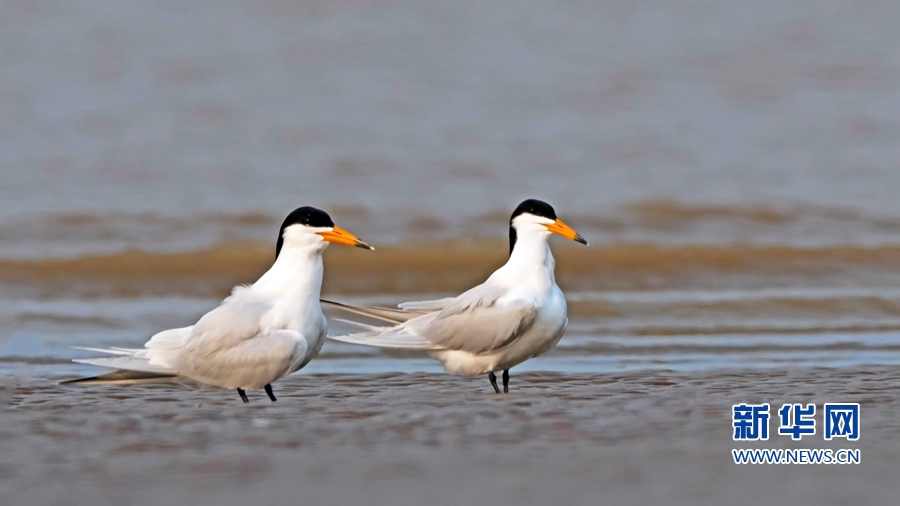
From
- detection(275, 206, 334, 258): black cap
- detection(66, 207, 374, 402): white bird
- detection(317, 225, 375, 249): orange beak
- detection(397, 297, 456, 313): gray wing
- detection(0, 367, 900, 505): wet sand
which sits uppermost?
detection(275, 206, 334, 258): black cap

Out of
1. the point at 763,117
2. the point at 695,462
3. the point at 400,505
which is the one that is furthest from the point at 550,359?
the point at 763,117

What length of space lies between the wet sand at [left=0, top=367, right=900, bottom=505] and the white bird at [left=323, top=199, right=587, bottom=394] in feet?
0.58

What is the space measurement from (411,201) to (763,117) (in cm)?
406

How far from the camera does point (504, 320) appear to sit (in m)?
5.84

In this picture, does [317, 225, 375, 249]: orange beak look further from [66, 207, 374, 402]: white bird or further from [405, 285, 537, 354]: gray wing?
[405, 285, 537, 354]: gray wing

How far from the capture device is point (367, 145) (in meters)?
12.1

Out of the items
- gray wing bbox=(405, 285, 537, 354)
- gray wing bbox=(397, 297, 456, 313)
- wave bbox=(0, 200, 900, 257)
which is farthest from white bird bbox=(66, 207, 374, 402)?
wave bbox=(0, 200, 900, 257)

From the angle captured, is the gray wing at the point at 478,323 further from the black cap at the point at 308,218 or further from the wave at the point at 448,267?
the wave at the point at 448,267

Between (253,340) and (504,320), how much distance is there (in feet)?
3.59

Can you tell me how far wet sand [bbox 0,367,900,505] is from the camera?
411 cm

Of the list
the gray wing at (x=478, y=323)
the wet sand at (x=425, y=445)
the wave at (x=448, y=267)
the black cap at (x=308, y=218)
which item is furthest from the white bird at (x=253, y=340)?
the wave at (x=448, y=267)

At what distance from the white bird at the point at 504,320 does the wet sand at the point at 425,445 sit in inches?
6.9

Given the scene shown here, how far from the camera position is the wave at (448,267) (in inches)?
352

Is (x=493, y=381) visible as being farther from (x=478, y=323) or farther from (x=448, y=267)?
(x=448, y=267)
